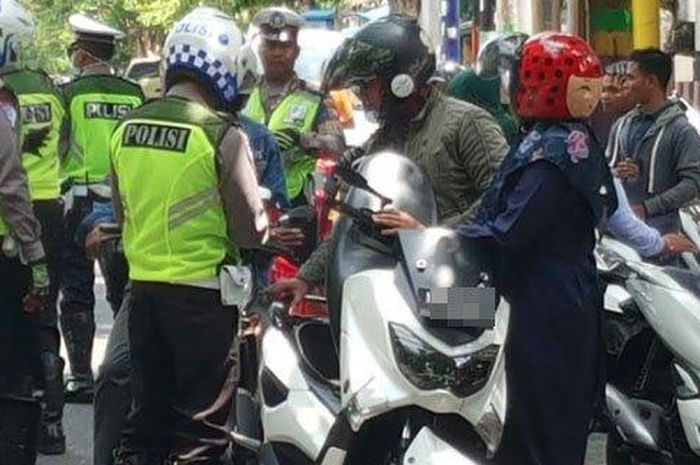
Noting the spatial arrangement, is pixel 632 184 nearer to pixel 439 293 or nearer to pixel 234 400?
pixel 234 400

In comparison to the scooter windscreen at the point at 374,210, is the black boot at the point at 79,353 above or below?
below

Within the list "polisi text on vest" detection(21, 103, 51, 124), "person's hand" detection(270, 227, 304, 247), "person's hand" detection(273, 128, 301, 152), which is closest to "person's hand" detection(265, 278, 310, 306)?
"person's hand" detection(270, 227, 304, 247)

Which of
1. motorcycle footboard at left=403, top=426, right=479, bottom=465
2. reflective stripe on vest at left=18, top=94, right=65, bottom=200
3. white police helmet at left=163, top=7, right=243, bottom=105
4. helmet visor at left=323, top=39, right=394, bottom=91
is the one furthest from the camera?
reflective stripe on vest at left=18, top=94, right=65, bottom=200

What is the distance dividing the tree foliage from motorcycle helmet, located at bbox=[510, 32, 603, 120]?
69.2 feet

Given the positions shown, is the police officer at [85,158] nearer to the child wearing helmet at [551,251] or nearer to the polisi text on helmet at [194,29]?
the polisi text on helmet at [194,29]

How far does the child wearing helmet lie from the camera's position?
5461 millimetres

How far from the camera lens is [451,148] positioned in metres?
6.64

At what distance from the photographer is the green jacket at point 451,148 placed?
21.7 feet

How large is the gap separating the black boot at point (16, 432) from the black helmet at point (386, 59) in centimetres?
222

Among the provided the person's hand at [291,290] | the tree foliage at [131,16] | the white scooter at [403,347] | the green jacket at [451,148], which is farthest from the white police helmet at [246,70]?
the tree foliage at [131,16]

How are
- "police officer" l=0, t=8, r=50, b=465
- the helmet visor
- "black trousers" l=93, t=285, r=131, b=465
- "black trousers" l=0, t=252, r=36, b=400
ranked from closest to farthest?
the helmet visor, "black trousers" l=93, t=285, r=131, b=465, "police officer" l=0, t=8, r=50, b=465, "black trousers" l=0, t=252, r=36, b=400

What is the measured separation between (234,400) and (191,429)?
0.22 m

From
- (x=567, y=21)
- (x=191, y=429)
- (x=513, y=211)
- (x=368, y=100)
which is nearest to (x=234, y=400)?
(x=191, y=429)

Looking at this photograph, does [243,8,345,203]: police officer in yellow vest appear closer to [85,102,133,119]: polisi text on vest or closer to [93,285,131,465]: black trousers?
[85,102,133,119]: polisi text on vest
